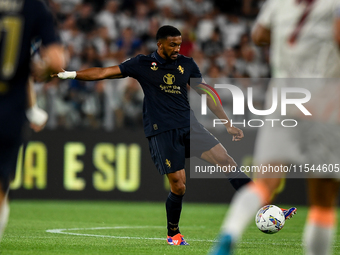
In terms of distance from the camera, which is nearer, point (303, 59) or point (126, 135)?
point (303, 59)

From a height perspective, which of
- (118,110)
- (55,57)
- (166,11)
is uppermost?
(166,11)

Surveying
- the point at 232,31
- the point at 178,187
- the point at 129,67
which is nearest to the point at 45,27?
the point at 129,67

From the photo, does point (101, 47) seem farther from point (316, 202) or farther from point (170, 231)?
point (316, 202)

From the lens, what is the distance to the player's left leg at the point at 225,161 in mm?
7207

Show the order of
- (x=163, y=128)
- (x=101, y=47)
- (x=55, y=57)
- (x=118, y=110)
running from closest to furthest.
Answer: (x=55, y=57) → (x=163, y=128) → (x=118, y=110) → (x=101, y=47)

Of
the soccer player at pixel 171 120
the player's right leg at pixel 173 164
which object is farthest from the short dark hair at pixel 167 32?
the player's right leg at pixel 173 164

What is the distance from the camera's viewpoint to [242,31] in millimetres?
16250

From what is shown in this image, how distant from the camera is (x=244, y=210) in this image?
383cm

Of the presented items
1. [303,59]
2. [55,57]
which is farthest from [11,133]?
[303,59]

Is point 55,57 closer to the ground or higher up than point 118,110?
closer to the ground

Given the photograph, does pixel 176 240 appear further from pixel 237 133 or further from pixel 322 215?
pixel 322 215

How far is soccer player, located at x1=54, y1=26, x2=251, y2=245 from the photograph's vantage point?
7.08 meters

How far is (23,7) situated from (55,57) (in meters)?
0.40

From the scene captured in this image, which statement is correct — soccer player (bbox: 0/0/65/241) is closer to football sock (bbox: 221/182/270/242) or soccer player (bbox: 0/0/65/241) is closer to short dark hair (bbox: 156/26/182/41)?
football sock (bbox: 221/182/270/242)
